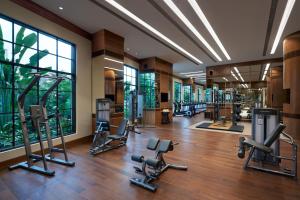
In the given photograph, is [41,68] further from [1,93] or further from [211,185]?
[211,185]

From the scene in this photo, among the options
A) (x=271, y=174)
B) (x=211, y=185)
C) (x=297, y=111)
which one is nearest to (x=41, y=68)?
(x=211, y=185)

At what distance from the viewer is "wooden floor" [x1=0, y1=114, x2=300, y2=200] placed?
8.02ft

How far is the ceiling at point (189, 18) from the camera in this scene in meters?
4.07

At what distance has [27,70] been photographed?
13.7ft

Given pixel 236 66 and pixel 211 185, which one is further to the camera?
pixel 236 66

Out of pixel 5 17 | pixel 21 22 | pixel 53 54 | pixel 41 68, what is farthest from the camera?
pixel 53 54

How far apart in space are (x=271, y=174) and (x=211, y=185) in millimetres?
1314

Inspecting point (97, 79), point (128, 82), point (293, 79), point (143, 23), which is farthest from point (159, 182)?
point (128, 82)

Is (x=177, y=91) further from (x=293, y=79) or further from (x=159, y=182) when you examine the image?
(x=159, y=182)

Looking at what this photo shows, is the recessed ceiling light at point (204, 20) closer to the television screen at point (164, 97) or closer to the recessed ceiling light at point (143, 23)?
the recessed ceiling light at point (143, 23)

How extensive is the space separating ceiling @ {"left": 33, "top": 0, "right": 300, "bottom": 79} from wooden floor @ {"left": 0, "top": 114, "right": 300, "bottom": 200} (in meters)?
3.70

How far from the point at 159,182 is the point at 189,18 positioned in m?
4.22

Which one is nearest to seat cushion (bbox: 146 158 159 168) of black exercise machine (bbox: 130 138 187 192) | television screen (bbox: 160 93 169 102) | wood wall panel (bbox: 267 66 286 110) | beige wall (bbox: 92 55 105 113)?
black exercise machine (bbox: 130 138 187 192)

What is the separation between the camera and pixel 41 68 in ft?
14.6
